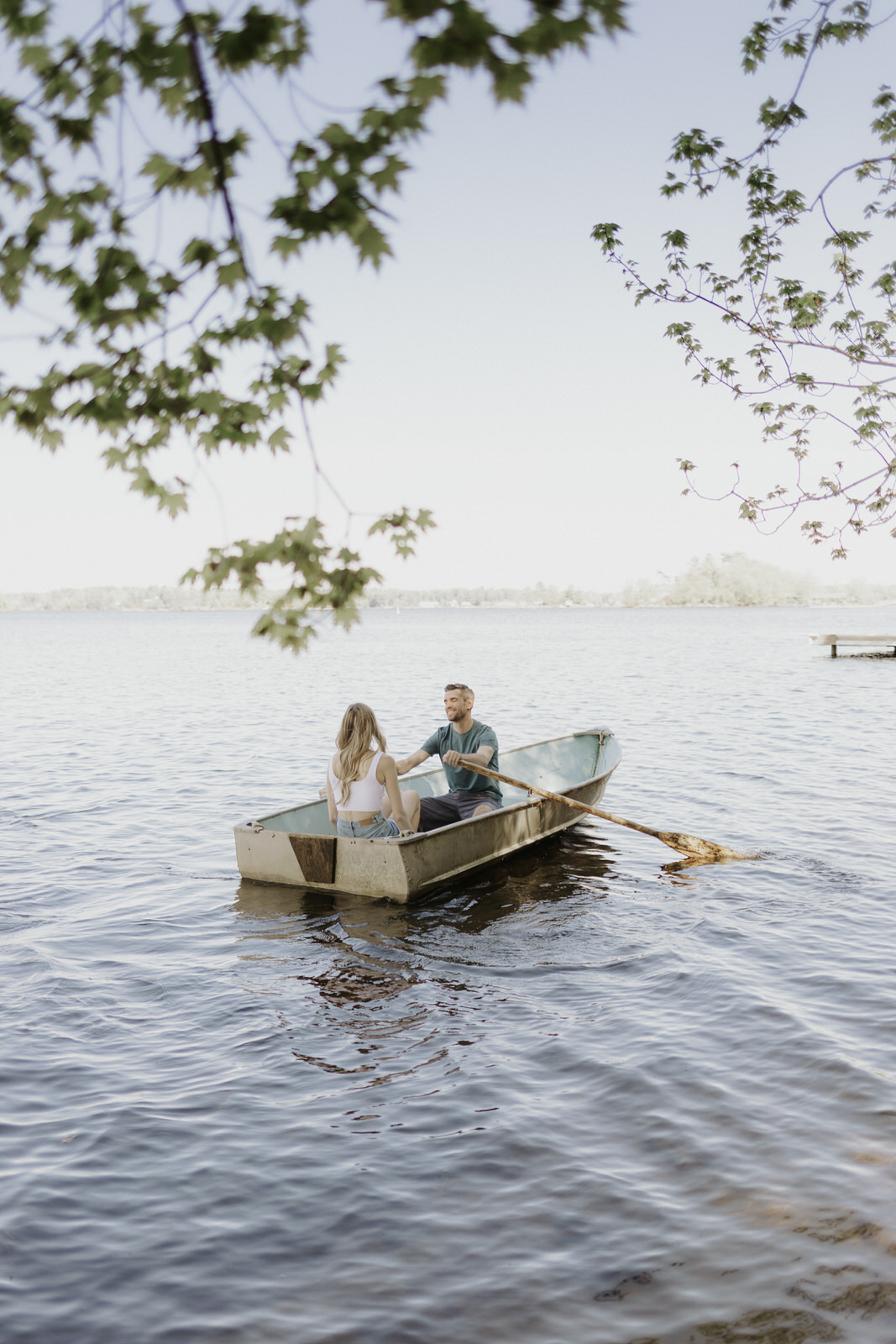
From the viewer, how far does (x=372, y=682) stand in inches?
1599

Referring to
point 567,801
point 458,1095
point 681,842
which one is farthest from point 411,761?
point 458,1095

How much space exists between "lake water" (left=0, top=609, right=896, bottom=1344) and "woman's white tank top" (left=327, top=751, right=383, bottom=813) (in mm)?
952

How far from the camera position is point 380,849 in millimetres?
9039

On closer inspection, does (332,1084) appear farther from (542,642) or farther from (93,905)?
(542,642)

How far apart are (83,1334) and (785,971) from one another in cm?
558

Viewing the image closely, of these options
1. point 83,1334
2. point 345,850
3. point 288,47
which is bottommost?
point 83,1334

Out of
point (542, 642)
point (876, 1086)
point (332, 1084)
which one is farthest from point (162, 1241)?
point (542, 642)

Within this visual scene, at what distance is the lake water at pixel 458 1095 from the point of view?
4.18 meters

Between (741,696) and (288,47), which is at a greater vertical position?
(288,47)

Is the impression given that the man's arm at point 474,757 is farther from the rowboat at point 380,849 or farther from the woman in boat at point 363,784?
the woman in boat at point 363,784

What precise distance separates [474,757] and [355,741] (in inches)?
70.0

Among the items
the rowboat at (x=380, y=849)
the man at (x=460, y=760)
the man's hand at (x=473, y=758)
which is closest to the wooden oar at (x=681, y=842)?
the rowboat at (x=380, y=849)

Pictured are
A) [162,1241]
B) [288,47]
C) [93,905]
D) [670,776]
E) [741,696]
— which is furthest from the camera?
[741,696]

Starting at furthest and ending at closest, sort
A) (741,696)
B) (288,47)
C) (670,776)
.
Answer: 1. (741,696)
2. (670,776)
3. (288,47)
